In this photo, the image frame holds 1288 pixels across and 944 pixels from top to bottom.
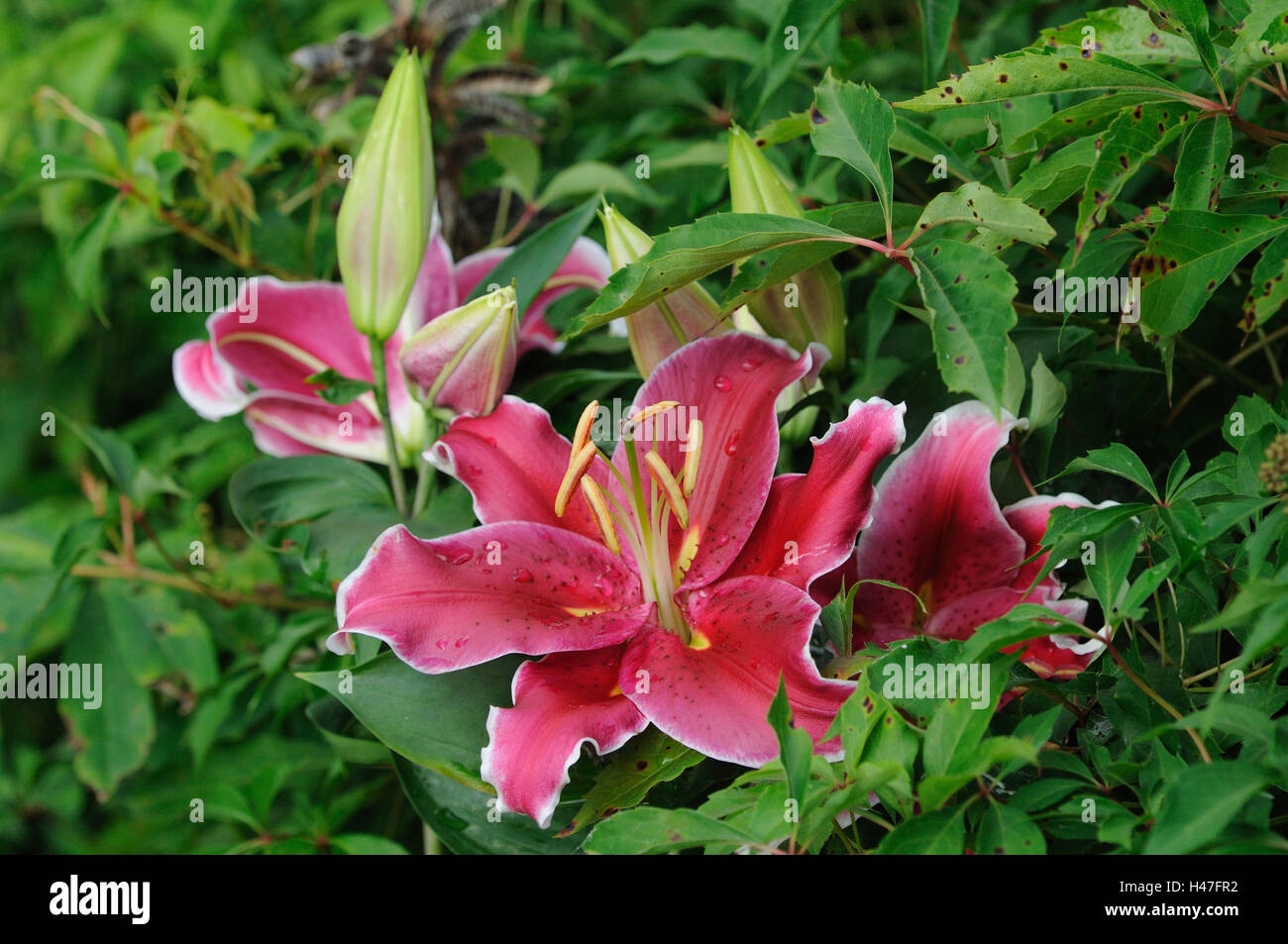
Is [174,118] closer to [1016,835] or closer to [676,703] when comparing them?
[676,703]

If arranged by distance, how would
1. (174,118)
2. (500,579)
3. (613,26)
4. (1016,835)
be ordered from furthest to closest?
(613,26)
(174,118)
(500,579)
(1016,835)

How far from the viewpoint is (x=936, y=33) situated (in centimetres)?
68

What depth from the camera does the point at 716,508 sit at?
1.88 feet

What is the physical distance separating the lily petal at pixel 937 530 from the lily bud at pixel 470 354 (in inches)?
8.1

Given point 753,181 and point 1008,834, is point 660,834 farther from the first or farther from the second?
point 753,181

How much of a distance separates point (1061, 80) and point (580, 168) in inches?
15.5

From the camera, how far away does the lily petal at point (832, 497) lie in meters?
0.52

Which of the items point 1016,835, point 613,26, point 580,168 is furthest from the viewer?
point 613,26

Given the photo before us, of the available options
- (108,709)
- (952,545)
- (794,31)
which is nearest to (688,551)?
(952,545)

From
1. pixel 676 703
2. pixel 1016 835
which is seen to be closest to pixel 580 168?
pixel 676 703

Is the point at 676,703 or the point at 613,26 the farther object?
the point at 613,26

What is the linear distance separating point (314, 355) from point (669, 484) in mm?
306

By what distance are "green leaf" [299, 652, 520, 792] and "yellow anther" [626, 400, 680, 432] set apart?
0.43 feet
